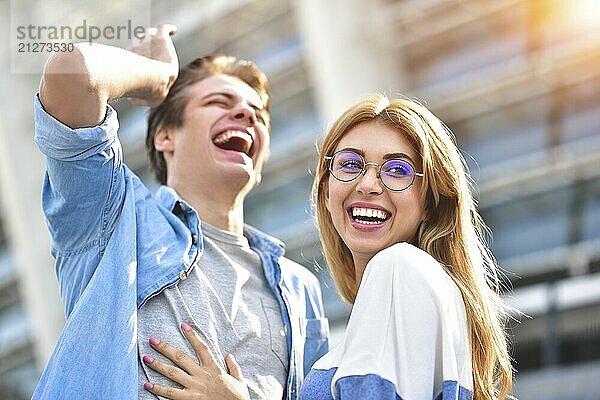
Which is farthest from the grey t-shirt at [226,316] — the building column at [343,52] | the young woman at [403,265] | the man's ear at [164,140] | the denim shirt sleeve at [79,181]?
the building column at [343,52]

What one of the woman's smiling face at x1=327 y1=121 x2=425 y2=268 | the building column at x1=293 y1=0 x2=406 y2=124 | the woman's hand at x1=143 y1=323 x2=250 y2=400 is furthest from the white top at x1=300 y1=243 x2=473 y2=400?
the building column at x1=293 y1=0 x2=406 y2=124

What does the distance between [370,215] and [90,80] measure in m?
0.68

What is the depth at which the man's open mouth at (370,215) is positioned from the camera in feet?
7.54

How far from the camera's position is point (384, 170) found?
230 centimetres

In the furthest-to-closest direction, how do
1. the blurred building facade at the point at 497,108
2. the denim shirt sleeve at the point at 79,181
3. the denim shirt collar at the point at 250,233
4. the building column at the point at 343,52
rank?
1. the building column at the point at 343,52
2. the blurred building facade at the point at 497,108
3. the denim shirt collar at the point at 250,233
4. the denim shirt sleeve at the point at 79,181

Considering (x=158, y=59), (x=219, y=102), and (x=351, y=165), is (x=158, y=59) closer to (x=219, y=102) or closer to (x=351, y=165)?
(x=219, y=102)

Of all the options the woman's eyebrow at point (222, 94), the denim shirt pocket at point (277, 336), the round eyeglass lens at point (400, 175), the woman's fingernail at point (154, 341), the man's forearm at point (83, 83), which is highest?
the woman's eyebrow at point (222, 94)

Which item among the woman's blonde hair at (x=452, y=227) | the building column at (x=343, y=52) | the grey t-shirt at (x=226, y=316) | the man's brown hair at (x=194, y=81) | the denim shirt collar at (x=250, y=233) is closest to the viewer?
the woman's blonde hair at (x=452, y=227)

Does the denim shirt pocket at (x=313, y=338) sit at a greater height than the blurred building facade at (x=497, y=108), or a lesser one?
lesser

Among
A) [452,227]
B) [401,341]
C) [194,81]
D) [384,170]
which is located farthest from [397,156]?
[194,81]

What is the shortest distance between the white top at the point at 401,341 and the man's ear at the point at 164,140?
1.19 m

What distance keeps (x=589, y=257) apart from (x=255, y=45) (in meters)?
5.91

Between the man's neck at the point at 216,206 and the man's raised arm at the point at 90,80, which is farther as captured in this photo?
the man's neck at the point at 216,206

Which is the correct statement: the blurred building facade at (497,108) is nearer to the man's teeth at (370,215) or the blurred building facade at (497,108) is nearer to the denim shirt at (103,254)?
the denim shirt at (103,254)
